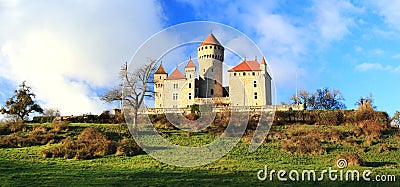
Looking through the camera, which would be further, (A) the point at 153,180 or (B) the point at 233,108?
(B) the point at 233,108

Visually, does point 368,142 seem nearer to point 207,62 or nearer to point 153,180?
point 153,180

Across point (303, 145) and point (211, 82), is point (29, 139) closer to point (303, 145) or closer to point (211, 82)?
point (303, 145)

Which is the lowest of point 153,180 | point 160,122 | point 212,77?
point 153,180

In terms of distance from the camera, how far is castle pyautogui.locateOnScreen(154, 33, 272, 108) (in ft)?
195

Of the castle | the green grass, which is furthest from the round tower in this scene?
the green grass

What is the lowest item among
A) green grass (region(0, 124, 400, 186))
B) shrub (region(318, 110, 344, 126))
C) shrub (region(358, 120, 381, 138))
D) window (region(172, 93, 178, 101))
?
green grass (region(0, 124, 400, 186))

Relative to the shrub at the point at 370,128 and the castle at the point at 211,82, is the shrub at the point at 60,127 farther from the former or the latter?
the shrub at the point at 370,128

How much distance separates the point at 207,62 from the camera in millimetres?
62094

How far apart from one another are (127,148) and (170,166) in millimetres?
Result: 5766

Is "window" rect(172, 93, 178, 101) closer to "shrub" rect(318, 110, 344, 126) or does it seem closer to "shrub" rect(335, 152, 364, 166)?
"shrub" rect(318, 110, 344, 126)

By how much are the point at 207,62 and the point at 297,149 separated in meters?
33.3

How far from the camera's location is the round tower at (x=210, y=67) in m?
60.7

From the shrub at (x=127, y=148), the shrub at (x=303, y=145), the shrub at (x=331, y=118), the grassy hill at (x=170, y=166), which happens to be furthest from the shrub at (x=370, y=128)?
the shrub at (x=127, y=148)

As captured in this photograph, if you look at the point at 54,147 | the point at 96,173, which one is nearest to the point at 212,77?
the point at 54,147
